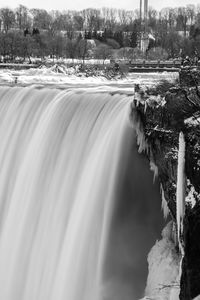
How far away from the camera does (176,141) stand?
9.01 meters

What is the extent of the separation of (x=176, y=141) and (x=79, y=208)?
3156mm

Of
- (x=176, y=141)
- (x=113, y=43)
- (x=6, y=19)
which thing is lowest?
(x=176, y=141)

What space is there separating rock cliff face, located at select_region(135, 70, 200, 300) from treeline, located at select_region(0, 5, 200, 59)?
24.6 meters

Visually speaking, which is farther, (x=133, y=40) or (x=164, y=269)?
(x=133, y=40)

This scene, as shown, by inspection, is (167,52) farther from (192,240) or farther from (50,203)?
(192,240)

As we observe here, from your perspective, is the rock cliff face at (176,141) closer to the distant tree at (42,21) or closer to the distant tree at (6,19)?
the distant tree at (6,19)

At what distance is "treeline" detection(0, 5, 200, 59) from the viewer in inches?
2121

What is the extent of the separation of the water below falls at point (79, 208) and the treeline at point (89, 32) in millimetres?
22735

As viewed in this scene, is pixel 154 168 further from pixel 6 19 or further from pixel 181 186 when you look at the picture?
pixel 6 19

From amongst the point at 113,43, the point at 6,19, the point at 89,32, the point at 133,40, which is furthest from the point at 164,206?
the point at 6,19

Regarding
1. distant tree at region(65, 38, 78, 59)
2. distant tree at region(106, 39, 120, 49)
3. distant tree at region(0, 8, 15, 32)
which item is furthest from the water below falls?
distant tree at region(0, 8, 15, 32)

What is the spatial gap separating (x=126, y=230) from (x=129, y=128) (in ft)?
7.09

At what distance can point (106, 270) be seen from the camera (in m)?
10.6

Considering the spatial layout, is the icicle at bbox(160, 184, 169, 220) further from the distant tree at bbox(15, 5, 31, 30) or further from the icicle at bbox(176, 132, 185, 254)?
the distant tree at bbox(15, 5, 31, 30)
